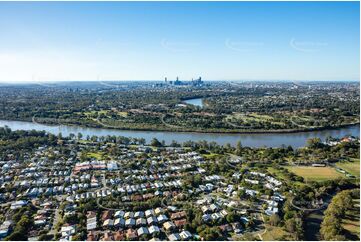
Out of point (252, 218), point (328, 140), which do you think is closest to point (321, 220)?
point (252, 218)

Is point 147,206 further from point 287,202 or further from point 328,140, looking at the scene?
point 328,140

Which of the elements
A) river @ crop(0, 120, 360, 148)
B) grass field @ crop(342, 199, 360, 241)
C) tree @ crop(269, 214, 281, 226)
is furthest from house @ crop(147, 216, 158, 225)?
river @ crop(0, 120, 360, 148)

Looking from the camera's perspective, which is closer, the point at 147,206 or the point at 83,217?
the point at 83,217

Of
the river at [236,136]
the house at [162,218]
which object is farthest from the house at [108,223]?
the river at [236,136]

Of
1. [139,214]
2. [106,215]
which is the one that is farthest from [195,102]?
[106,215]

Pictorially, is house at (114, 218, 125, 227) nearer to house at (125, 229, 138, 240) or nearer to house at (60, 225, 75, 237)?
house at (125, 229, 138, 240)

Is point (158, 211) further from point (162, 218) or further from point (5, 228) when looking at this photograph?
point (5, 228)

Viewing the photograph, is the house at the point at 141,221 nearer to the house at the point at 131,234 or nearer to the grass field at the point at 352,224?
the house at the point at 131,234
